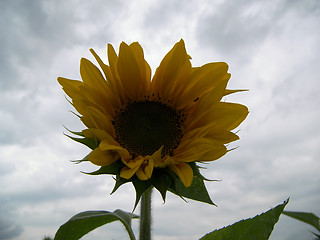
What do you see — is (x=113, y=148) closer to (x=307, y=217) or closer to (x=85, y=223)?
(x=85, y=223)

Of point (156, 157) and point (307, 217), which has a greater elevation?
point (156, 157)

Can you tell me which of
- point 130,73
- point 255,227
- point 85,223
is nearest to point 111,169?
point 85,223

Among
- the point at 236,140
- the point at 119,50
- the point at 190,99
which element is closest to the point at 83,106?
the point at 119,50

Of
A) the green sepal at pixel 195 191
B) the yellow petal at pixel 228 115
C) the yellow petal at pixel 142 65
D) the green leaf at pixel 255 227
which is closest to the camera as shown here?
the green leaf at pixel 255 227

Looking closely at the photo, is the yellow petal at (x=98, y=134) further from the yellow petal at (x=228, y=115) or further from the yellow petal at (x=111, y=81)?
the yellow petal at (x=228, y=115)

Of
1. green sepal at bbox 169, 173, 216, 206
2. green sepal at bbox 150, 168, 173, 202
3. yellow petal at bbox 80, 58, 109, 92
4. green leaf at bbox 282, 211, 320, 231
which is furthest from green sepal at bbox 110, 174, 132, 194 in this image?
green leaf at bbox 282, 211, 320, 231

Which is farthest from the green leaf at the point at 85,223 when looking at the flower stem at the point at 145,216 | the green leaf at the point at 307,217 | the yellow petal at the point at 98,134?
the green leaf at the point at 307,217

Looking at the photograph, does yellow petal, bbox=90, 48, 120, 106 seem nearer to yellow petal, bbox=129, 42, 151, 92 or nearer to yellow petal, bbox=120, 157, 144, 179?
yellow petal, bbox=129, 42, 151, 92
